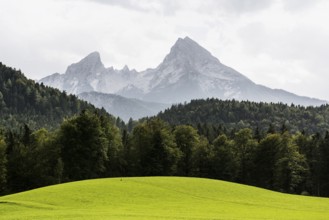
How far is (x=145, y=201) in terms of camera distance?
63.0 meters

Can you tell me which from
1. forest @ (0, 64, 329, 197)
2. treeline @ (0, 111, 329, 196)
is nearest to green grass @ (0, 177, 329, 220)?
treeline @ (0, 111, 329, 196)

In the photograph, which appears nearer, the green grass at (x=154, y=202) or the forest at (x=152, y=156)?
the green grass at (x=154, y=202)

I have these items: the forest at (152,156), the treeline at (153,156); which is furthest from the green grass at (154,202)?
the forest at (152,156)

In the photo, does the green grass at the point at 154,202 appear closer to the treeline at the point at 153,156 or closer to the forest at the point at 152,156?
the treeline at the point at 153,156

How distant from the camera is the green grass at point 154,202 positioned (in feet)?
158

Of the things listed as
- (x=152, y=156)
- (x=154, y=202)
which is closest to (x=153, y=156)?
(x=152, y=156)

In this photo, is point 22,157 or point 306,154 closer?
point 22,157

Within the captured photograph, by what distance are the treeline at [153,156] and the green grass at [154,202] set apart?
3153 cm

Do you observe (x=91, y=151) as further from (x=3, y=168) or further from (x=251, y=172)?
(x=251, y=172)

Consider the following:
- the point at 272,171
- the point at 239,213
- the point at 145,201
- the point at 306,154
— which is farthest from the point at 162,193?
the point at 306,154

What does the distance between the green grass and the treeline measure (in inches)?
1241

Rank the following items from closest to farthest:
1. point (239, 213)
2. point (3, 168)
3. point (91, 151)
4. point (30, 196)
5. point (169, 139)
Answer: point (239, 213) < point (30, 196) < point (3, 168) < point (91, 151) < point (169, 139)

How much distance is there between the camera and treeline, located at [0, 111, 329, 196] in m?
108

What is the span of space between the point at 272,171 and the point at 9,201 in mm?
95282
